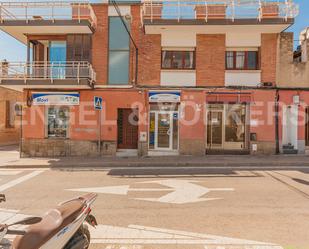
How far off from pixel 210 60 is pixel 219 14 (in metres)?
2.36

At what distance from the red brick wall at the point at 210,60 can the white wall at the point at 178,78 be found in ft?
1.05

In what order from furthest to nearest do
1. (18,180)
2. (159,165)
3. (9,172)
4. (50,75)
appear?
1. (50,75)
2. (159,165)
3. (9,172)
4. (18,180)

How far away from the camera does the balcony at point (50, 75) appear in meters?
14.8

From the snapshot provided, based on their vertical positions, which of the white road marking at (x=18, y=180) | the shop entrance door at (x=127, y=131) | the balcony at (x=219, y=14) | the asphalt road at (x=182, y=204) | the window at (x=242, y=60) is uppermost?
the balcony at (x=219, y=14)

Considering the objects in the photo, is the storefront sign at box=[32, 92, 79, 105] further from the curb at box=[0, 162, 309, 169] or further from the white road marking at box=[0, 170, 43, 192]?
the white road marking at box=[0, 170, 43, 192]

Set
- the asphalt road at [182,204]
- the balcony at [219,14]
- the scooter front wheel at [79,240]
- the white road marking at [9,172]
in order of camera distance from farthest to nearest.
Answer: the balcony at [219,14], the white road marking at [9,172], the asphalt road at [182,204], the scooter front wheel at [79,240]

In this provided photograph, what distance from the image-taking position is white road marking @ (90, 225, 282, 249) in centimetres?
475

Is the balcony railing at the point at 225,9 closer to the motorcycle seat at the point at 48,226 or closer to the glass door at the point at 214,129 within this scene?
the glass door at the point at 214,129

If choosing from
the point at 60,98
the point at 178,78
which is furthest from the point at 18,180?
the point at 178,78

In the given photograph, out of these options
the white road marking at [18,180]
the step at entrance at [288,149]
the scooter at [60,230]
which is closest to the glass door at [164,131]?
the step at entrance at [288,149]

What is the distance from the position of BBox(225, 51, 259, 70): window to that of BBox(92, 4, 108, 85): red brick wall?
6624mm

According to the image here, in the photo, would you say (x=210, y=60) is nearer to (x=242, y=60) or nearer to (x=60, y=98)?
(x=242, y=60)

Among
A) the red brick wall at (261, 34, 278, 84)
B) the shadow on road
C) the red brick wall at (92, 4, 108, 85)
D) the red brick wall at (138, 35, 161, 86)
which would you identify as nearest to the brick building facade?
the red brick wall at (92, 4, 108, 85)

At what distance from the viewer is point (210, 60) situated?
15.9 m
